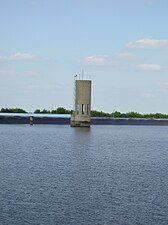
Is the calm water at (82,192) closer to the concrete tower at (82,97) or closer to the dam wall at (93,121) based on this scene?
the concrete tower at (82,97)

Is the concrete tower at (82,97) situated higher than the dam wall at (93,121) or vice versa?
→ the concrete tower at (82,97)

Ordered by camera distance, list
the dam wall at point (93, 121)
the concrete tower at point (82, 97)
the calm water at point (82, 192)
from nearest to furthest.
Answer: the calm water at point (82, 192) → the concrete tower at point (82, 97) → the dam wall at point (93, 121)

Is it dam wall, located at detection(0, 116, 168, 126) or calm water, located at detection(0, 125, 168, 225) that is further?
dam wall, located at detection(0, 116, 168, 126)

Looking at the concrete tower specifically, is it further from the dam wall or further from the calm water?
the calm water

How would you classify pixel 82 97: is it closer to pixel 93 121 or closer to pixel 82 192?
pixel 93 121

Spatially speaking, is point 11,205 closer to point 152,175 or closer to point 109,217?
point 109,217

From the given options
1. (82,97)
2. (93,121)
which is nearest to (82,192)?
(82,97)

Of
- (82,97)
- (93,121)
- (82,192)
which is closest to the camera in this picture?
(82,192)

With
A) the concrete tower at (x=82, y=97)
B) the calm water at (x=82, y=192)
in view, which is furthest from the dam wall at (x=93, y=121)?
the calm water at (x=82, y=192)

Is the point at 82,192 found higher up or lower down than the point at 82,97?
lower down

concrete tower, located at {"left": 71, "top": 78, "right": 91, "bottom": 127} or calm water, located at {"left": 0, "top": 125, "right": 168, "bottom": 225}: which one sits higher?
concrete tower, located at {"left": 71, "top": 78, "right": 91, "bottom": 127}

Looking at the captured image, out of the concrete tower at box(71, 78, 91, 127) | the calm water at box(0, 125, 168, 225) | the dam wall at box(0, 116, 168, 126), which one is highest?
the concrete tower at box(71, 78, 91, 127)

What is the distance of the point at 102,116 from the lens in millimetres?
141500

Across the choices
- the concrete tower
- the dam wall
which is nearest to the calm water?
the concrete tower
